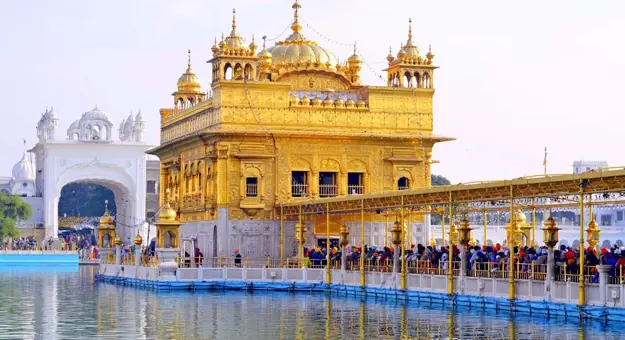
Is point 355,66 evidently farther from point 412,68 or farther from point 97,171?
point 97,171

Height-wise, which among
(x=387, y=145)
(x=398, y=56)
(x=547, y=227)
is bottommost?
(x=547, y=227)

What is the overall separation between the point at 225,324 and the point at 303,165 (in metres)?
17.4

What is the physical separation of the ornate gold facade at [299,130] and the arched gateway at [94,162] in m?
34.8

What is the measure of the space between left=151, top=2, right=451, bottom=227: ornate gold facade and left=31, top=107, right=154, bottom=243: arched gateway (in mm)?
34790

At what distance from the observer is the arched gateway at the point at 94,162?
78562mm

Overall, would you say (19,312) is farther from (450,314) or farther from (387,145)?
(387,145)

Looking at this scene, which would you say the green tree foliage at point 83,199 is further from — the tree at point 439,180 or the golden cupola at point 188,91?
the golden cupola at point 188,91

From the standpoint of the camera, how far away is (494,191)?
94.6ft

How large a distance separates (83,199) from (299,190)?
59690mm

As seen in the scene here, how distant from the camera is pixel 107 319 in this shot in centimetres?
2680

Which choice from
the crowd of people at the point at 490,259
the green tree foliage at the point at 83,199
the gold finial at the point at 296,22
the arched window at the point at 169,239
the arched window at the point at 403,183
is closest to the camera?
the crowd of people at the point at 490,259

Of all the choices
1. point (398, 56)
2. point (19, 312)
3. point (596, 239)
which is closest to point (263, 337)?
point (19, 312)

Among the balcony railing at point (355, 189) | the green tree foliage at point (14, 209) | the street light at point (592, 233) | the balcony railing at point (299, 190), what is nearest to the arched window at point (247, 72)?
the balcony railing at point (299, 190)

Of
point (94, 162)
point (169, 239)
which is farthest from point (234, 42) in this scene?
point (94, 162)
